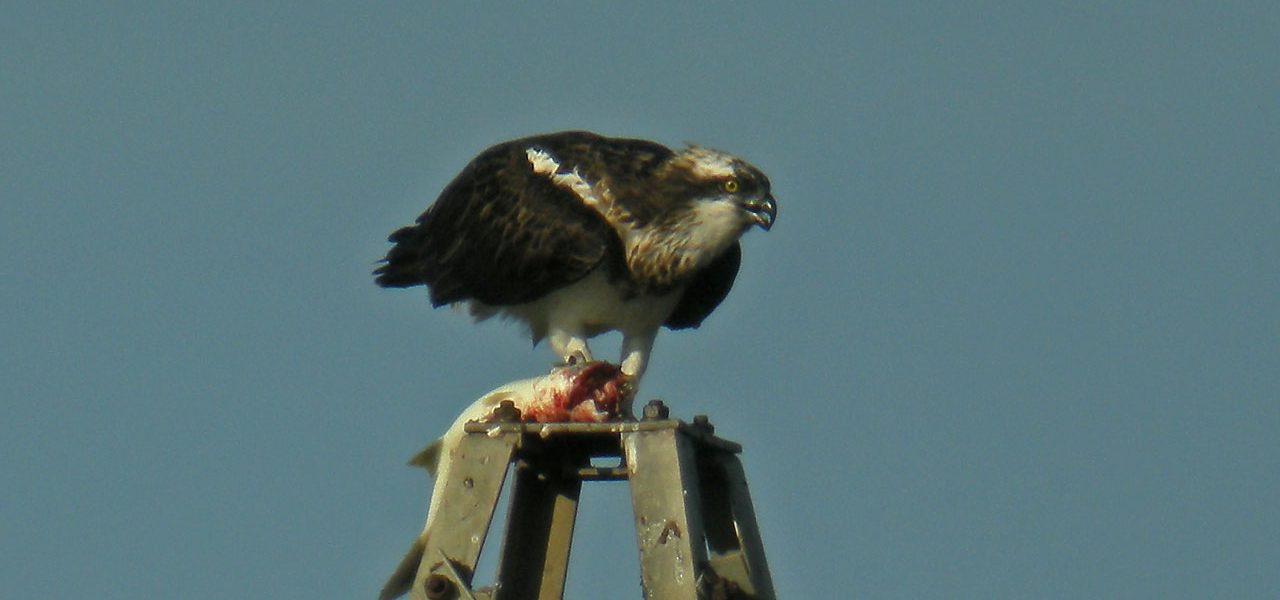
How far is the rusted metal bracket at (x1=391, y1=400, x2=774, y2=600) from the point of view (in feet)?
18.5

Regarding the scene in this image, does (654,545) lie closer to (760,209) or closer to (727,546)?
(727,546)

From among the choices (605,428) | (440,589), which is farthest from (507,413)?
(440,589)

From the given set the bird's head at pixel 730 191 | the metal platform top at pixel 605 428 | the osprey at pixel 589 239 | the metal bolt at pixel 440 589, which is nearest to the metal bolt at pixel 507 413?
the metal platform top at pixel 605 428

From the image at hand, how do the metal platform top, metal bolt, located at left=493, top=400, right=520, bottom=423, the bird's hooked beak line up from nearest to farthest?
the metal platform top → metal bolt, located at left=493, top=400, right=520, bottom=423 → the bird's hooked beak

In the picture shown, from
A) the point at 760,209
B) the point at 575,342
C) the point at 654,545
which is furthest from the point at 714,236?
the point at 654,545

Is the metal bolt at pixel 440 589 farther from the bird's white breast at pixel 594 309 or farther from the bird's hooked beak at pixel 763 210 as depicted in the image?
the bird's hooked beak at pixel 763 210

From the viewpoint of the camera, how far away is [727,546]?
245 inches

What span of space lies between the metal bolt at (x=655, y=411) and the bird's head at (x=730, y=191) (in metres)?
2.33

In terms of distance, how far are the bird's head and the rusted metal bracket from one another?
2106mm

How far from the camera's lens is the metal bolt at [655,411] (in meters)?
5.88

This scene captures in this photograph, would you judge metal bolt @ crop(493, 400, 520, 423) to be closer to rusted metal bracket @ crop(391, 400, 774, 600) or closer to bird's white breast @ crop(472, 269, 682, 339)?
rusted metal bracket @ crop(391, 400, 774, 600)

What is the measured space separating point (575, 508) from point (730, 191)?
2.29 meters

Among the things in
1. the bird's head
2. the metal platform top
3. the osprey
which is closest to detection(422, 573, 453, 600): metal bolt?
the metal platform top

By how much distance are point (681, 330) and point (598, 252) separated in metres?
0.87
